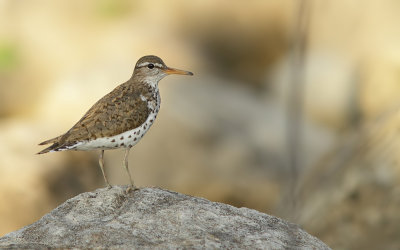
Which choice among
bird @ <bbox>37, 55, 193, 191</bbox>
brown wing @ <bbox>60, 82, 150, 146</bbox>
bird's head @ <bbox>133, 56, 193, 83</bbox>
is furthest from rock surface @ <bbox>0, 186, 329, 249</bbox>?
bird's head @ <bbox>133, 56, 193, 83</bbox>

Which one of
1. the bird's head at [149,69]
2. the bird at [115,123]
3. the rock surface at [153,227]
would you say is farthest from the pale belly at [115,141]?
the bird's head at [149,69]

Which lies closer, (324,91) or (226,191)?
(226,191)

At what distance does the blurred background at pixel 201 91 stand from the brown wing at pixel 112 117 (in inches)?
176

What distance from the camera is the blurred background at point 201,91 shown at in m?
17.2

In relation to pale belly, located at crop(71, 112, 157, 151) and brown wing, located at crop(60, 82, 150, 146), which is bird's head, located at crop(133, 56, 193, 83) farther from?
pale belly, located at crop(71, 112, 157, 151)

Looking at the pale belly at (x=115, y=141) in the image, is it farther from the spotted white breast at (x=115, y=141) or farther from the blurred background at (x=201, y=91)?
the blurred background at (x=201, y=91)

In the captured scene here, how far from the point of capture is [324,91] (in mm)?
23094

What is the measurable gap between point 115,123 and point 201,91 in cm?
1266

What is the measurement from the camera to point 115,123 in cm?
952

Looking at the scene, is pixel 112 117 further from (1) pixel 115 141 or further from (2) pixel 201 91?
(2) pixel 201 91

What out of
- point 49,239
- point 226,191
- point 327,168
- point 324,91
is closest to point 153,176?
point 226,191

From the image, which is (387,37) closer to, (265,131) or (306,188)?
(265,131)

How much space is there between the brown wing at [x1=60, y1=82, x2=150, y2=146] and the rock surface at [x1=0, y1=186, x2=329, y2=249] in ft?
3.61

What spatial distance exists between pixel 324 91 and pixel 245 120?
3362 millimetres
